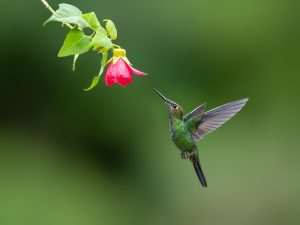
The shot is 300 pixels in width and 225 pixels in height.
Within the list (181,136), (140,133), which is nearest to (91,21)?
(181,136)

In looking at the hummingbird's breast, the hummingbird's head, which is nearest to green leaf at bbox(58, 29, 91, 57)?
the hummingbird's head

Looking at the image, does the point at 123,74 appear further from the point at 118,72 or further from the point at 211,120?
the point at 211,120

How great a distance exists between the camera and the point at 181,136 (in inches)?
117

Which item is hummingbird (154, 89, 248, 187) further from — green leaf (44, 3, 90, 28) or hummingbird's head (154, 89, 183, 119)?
green leaf (44, 3, 90, 28)

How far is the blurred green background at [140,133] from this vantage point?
24.3 ft

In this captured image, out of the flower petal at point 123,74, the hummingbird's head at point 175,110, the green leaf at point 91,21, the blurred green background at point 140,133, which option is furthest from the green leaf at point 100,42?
the blurred green background at point 140,133

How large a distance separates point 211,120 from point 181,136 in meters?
0.16

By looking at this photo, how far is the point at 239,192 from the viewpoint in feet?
25.5

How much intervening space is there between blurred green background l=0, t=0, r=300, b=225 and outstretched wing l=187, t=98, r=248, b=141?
4.20 m

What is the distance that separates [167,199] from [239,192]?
2.98 ft

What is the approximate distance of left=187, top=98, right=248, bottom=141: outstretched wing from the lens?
2.83m

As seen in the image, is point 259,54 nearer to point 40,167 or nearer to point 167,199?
point 167,199

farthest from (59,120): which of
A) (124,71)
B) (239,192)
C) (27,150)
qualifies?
(124,71)

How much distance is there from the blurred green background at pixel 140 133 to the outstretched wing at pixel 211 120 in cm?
420
